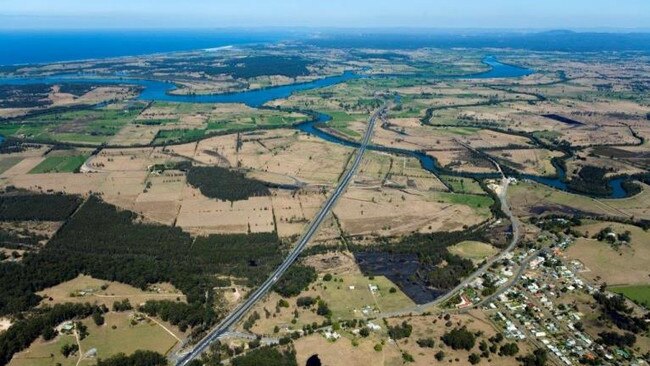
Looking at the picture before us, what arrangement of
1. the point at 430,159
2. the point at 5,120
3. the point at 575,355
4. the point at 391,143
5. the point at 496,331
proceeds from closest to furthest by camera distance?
the point at 575,355 → the point at 496,331 → the point at 430,159 → the point at 391,143 → the point at 5,120

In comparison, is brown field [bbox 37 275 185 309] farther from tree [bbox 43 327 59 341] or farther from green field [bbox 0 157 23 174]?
green field [bbox 0 157 23 174]

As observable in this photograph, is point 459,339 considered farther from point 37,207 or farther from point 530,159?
point 530,159

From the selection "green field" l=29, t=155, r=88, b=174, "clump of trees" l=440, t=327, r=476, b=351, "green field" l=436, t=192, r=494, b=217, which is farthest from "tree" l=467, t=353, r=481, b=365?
"green field" l=29, t=155, r=88, b=174

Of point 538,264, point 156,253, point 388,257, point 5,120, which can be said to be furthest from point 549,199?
point 5,120

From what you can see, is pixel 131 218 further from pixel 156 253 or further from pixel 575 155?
pixel 575 155

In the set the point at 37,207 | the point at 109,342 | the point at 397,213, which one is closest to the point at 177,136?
the point at 37,207

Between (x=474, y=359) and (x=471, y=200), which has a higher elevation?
(x=471, y=200)

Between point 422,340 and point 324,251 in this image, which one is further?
point 324,251
